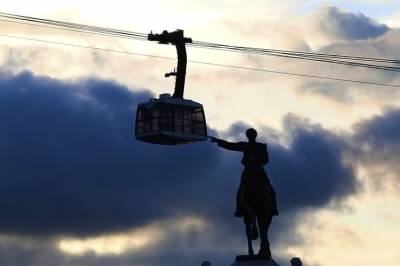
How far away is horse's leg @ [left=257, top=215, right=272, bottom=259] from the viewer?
3819cm

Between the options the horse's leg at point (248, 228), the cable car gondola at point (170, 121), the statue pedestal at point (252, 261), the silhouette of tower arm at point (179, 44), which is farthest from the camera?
the cable car gondola at point (170, 121)

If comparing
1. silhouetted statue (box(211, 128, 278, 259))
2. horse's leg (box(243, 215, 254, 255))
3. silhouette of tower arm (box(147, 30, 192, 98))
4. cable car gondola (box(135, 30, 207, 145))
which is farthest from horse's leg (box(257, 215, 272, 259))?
cable car gondola (box(135, 30, 207, 145))

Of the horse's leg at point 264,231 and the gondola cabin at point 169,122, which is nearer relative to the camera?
the horse's leg at point 264,231

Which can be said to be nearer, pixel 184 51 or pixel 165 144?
pixel 184 51

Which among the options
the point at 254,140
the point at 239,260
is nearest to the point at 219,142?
the point at 254,140

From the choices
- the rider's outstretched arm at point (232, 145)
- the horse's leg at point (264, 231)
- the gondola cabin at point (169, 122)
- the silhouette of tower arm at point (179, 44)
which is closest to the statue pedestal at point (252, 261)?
the horse's leg at point (264, 231)

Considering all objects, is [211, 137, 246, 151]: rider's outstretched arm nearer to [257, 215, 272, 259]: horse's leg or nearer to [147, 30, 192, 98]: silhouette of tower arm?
[257, 215, 272, 259]: horse's leg

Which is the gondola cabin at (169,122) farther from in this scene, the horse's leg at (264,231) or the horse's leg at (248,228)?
the horse's leg at (264,231)

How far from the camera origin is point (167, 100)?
4425 centimetres

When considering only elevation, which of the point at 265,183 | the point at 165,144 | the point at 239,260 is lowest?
the point at 239,260

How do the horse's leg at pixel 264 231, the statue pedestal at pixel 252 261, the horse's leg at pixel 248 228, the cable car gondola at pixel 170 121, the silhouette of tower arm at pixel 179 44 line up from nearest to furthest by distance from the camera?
the statue pedestal at pixel 252 261, the horse's leg at pixel 264 231, the horse's leg at pixel 248 228, the silhouette of tower arm at pixel 179 44, the cable car gondola at pixel 170 121

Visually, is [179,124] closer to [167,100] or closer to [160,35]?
[167,100]

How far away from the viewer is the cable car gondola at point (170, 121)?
44562 mm

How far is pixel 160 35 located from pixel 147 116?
4.68 meters
